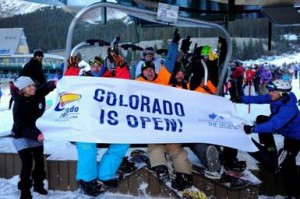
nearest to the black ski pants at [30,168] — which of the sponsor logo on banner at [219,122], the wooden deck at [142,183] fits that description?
the wooden deck at [142,183]

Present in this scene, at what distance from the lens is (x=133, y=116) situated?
4.89m

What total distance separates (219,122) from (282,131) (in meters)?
Result: 0.94

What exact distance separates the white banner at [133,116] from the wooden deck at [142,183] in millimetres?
570

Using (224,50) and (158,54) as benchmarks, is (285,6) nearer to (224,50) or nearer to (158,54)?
(158,54)

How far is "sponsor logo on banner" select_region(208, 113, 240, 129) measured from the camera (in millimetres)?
5098

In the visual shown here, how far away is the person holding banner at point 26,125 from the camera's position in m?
5.16

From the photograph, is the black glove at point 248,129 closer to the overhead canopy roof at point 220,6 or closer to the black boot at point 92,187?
the black boot at point 92,187

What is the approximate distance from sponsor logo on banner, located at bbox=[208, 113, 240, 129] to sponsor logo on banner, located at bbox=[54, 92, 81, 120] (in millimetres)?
1690

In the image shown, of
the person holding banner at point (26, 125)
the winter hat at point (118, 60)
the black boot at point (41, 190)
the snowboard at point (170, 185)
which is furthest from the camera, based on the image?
the black boot at point (41, 190)

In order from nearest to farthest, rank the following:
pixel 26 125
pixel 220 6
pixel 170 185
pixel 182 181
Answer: pixel 182 181 < pixel 170 185 < pixel 26 125 < pixel 220 6

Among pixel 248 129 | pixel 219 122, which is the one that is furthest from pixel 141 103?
pixel 248 129

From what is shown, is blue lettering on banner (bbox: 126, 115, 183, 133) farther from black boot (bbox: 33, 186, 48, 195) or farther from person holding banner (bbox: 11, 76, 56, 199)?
black boot (bbox: 33, 186, 48, 195)

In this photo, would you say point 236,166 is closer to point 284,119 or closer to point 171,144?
A: point 284,119

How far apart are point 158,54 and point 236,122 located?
13.9ft
